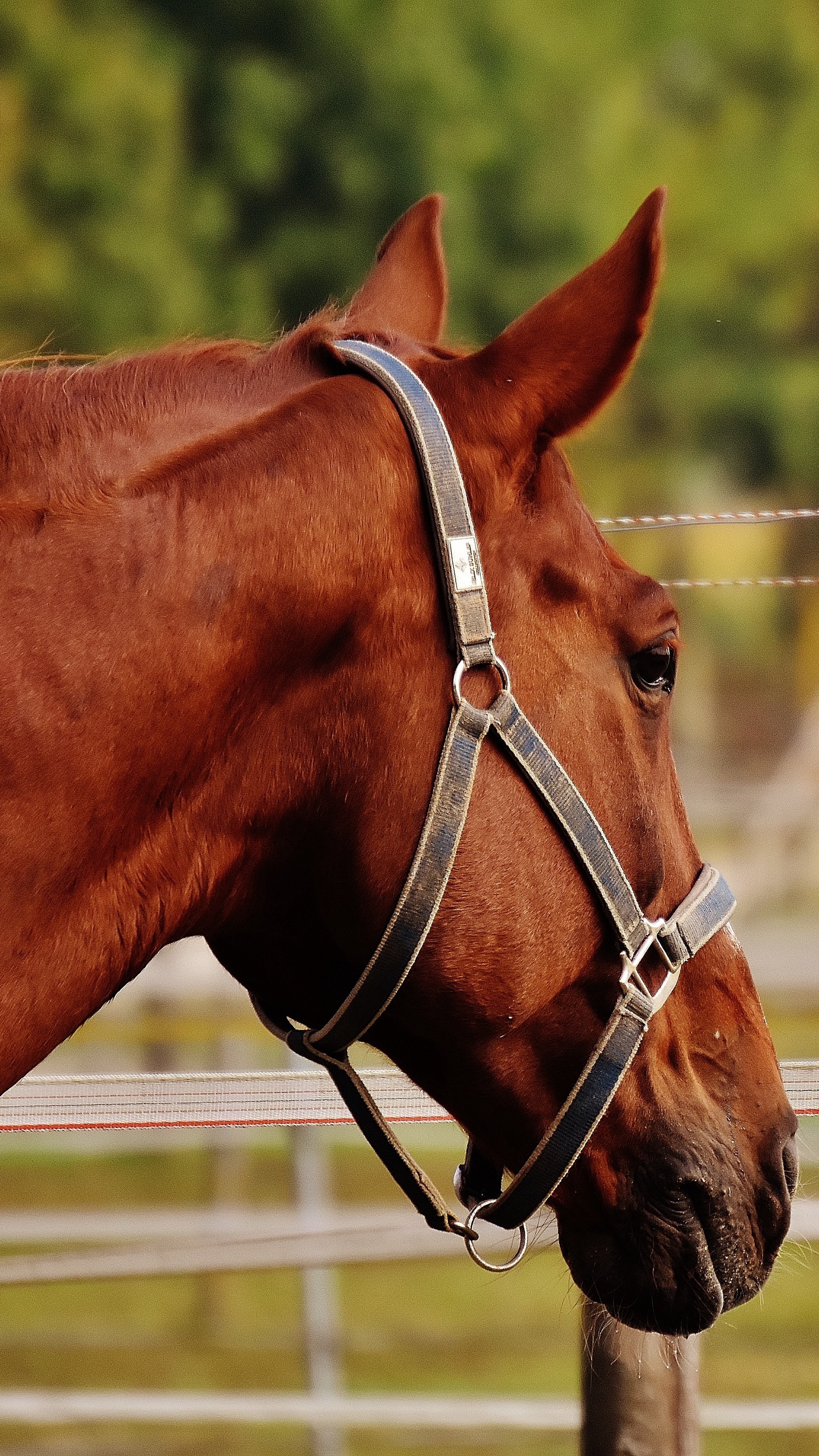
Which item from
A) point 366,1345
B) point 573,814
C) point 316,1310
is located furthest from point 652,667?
point 366,1345

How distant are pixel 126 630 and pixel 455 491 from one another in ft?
1.39

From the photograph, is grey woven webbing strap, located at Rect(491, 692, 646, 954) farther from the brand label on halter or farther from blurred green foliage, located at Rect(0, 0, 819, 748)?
blurred green foliage, located at Rect(0, 0, 819, 748)

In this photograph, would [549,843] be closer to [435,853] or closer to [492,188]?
[435,853]

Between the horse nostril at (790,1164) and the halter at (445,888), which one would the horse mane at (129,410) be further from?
the horse nostril at (790,1164)

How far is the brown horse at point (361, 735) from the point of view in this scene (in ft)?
5.53

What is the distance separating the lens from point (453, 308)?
12.7 metres

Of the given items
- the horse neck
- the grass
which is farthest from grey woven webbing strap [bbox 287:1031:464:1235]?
the grass

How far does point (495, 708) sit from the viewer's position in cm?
181

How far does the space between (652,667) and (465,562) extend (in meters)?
0.32

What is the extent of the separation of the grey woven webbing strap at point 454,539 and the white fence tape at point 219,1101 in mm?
1192

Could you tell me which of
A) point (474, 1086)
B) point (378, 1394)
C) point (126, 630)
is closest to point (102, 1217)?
point (378, 1394)

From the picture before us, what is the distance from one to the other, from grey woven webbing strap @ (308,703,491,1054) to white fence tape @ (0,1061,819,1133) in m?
0.99

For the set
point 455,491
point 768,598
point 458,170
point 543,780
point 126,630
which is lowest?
point 768,598

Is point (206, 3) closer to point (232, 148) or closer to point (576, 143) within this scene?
point (232, 148)
